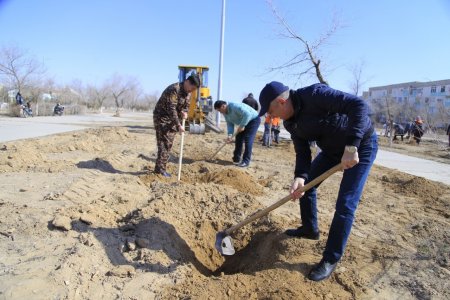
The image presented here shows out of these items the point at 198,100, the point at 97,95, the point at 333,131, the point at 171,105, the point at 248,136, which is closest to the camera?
the point at 333,131

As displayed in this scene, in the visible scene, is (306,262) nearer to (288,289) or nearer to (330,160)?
(288,289)

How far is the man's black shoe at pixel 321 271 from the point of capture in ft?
9.61

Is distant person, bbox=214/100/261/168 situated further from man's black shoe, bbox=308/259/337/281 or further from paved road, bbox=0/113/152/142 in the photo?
paved road, bbox=0/113/152/142

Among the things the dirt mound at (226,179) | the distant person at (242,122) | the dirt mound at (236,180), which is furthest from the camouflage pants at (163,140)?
the distant person at (242,122)

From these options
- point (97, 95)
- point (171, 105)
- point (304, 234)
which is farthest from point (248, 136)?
point (97, 95)

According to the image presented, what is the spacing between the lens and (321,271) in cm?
294

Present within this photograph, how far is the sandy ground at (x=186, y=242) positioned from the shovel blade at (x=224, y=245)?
197 millimetres

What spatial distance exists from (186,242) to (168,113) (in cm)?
278

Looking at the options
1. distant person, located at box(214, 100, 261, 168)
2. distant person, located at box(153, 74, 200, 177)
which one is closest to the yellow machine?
distant person, located at box(214, 100, 261, 168)

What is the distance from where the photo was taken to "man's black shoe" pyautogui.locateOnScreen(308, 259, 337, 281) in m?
2.93

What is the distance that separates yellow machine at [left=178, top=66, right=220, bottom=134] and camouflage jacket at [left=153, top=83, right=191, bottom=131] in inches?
357

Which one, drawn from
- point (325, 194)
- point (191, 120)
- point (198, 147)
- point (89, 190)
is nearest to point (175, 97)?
point (89, 190)

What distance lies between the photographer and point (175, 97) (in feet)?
19.6

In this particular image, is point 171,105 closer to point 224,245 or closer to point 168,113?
point 168,113
